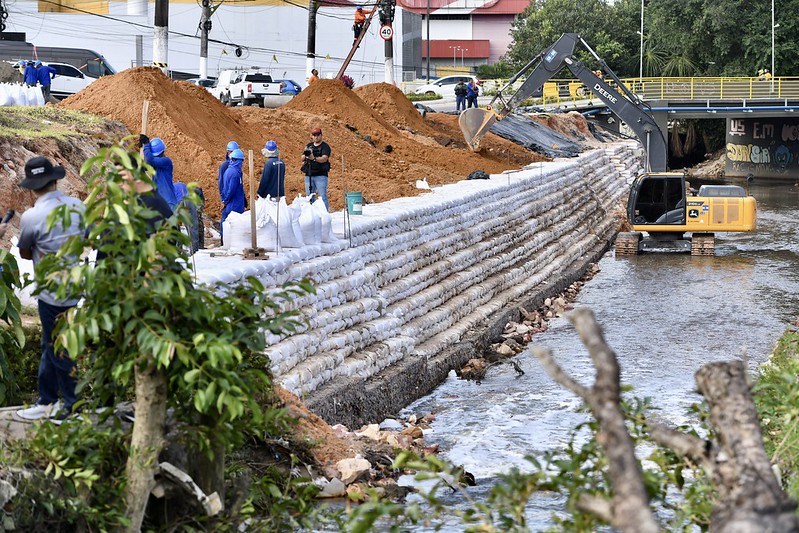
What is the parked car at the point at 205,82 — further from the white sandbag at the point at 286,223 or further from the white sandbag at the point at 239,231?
the white sandbag at the point at 239,231

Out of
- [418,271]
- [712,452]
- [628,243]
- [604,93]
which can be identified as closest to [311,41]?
[604,93]

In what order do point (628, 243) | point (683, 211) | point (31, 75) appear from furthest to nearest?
point (628, 243) < point (683, 211) < point (31, 75)

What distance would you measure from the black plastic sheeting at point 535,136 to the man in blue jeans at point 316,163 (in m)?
18.0

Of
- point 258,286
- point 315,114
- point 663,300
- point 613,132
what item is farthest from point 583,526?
point 613,132

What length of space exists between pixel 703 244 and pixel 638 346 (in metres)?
9.30

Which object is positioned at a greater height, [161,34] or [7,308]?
[161,34]

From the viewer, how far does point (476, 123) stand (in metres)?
28.6

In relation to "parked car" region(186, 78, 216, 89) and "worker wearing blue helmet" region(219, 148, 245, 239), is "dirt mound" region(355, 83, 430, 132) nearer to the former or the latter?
"parked car" region(186, 78, 216, 89)

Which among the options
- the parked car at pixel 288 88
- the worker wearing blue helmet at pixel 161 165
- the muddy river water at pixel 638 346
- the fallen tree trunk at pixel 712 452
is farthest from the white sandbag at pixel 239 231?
the parked car at pixel 288 88

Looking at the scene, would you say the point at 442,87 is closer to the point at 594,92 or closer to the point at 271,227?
the point at 594,92

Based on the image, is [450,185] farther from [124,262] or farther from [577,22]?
[577,22]

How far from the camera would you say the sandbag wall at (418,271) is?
1179 centimetres

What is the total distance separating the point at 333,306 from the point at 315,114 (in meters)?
13.7

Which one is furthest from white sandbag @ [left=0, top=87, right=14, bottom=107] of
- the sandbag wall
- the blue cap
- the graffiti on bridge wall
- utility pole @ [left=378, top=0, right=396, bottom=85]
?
the graffiti on bridge wall
